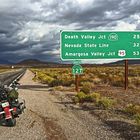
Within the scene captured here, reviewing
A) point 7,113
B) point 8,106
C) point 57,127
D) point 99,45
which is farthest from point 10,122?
point 99,45

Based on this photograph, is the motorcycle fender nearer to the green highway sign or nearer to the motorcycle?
the motorcycle

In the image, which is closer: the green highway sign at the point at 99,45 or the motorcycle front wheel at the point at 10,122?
the motorcycle front wheel at the point at 10,122

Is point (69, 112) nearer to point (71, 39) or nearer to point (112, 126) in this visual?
point (112, 126)

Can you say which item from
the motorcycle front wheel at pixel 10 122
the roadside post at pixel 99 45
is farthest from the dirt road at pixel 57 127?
the roadside post at pixel 99 45

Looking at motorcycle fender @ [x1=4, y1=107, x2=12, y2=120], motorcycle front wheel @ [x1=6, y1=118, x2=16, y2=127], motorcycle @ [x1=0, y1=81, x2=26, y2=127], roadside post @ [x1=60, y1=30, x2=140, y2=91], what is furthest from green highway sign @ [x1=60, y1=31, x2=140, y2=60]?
motorcycle fender @ [x1=4, y1=107, x2=12, y2=120]

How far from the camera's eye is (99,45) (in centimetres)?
2761

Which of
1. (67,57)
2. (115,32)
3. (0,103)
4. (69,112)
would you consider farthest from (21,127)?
(115,32)

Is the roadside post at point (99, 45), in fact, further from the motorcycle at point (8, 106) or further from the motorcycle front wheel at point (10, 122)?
the motorcycle front wheel at point (10, 122)

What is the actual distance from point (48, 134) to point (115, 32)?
720 inches

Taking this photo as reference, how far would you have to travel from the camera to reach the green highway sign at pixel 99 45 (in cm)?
2697

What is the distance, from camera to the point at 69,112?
15.4m

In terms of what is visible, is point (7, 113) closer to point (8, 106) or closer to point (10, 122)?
point (8, 106)

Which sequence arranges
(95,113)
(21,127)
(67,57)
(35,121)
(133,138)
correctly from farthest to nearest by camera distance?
(67,57) → (95,113) → (35,121) → (21,127) → (133,138)

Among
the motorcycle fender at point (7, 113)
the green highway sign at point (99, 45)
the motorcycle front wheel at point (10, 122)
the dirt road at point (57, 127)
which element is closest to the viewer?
the dirt road at point (57, 127)
